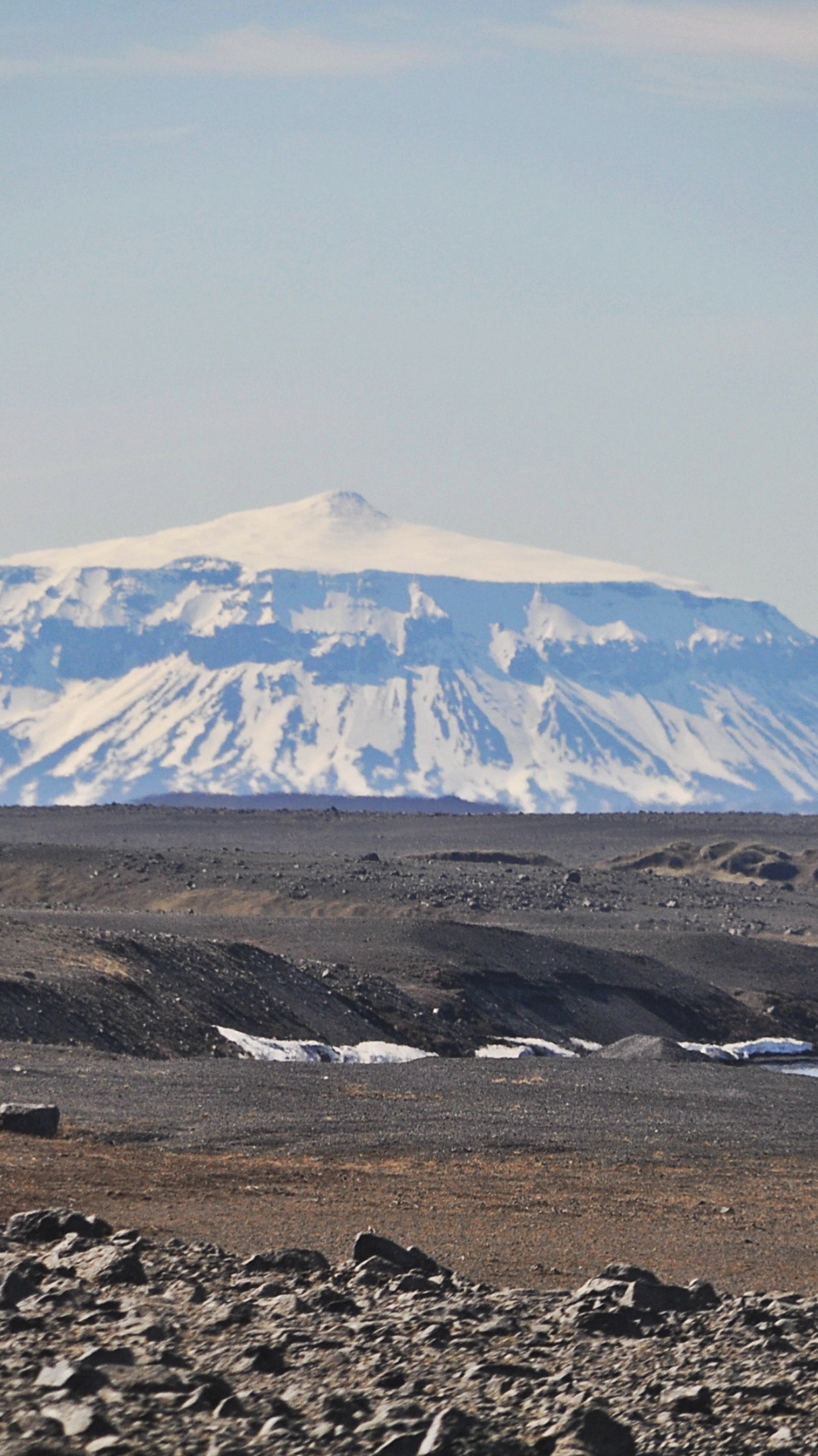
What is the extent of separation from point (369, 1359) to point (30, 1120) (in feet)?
42.2

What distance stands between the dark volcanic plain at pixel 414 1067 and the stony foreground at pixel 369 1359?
11.7 ft

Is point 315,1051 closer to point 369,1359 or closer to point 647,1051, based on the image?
point 647,1051

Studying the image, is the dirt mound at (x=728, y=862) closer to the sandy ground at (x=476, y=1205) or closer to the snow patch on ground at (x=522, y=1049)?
the snow patch on ground at (x=522, y=1049)

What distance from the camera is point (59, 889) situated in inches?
3120

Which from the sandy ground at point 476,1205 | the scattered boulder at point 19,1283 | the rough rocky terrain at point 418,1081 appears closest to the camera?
the scattered boulder at point 19,1283

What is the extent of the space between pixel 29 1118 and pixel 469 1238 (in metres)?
6.64

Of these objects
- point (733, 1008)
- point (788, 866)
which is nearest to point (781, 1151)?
point (733, 1008)

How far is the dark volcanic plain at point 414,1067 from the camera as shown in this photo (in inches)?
810

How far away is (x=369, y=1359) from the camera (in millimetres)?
11641

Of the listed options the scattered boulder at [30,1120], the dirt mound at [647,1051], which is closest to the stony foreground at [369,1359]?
the scattered boulder at [30,1120]

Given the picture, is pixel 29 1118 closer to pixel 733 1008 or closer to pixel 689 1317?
pixel 689 1317

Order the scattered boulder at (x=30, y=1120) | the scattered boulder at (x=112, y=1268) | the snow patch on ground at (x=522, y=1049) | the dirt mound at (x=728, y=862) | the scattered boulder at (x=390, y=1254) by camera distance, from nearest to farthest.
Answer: the scattered boulder at (x=112, y=1268), the scattered boulder at (x=390, y=1254), the scattered boulder at (x=30, y=1120), the snow patch on ground at (x=522, y=1049), the dirt mound at (x=728, y=862)

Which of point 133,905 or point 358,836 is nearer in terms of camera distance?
point 133,905

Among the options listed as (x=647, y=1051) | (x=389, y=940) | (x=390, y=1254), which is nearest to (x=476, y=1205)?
(x=390, y=1254)
